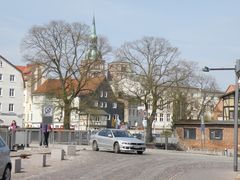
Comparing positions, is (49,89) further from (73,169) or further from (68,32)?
(73,169)

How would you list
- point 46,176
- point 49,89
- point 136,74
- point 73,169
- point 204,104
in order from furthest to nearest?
point 204,104 < point 49,89 < point 136,74 < point 73,169 < point 46,176

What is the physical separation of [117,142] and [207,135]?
3042 cm

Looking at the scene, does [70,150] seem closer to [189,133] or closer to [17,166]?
[17,166]

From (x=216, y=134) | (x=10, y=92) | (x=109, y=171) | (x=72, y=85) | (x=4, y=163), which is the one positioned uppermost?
(x=10, y=92)

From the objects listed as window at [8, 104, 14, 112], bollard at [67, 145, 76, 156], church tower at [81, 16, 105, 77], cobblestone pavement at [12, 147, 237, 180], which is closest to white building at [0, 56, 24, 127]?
window at [8, 104, 14, 112]

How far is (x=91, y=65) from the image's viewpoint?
7088cm

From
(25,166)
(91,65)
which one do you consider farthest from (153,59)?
(25,166)

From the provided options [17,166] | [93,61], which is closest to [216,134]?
[93,61]

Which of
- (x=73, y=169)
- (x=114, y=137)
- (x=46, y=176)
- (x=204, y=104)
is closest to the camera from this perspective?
(x=46, y=176)

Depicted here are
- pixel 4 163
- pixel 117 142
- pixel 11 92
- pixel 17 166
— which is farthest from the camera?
pixel 11 92

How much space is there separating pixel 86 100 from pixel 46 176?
56.7 m

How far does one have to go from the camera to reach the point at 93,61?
70.4 metres

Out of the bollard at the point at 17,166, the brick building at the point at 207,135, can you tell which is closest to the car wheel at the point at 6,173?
the bollard at the point at 17,166

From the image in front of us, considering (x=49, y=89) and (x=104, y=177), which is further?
(x=49, y=89)
